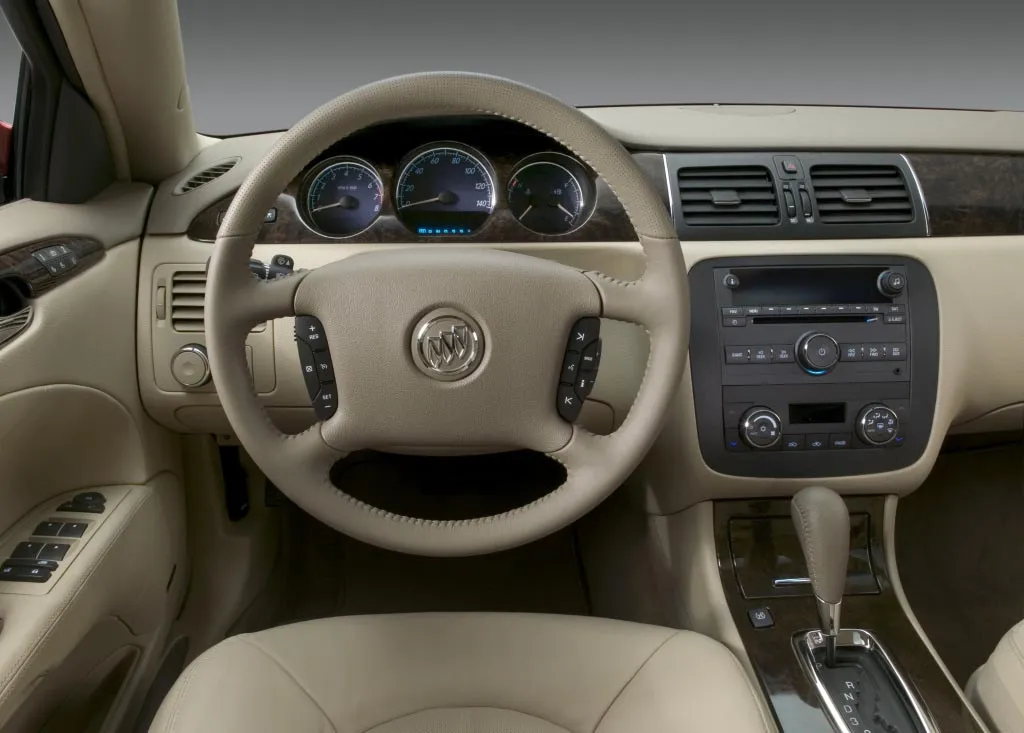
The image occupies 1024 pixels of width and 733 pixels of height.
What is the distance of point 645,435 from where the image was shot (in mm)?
922

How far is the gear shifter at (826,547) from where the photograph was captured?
3.58 feet

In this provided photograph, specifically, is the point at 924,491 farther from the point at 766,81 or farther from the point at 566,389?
the point at 566,389

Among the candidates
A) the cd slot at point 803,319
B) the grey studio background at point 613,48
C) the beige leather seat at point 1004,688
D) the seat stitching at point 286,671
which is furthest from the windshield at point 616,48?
the beige leather seat at point 1004,688

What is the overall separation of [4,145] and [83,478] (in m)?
0.51

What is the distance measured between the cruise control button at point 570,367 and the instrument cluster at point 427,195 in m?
0.38

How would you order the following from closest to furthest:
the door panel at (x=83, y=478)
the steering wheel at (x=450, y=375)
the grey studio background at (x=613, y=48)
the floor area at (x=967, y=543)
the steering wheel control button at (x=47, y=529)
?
the steering wheel at (x=450, y=375) → the door panel at (x=83, y=478) → the steering wheel control button at (x=47, y=529) → the grey studio background at (x=613, y=48) → the floor area at (x=967, y=543)

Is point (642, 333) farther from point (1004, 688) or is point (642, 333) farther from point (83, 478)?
point (83, 478)

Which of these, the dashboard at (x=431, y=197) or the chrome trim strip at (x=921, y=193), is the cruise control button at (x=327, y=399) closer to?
the dashboard at (x=431, y=197)

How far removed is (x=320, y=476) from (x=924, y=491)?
4.80 feet

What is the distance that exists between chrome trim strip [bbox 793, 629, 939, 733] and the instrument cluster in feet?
2.26

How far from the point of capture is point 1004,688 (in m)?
1.00

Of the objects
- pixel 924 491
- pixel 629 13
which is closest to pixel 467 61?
pixel 629 13

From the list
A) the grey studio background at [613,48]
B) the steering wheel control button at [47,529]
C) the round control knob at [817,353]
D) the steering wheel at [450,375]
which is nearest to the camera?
the steering wheel at [450,375]

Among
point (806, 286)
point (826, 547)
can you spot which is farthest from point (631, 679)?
point (806, 286)
